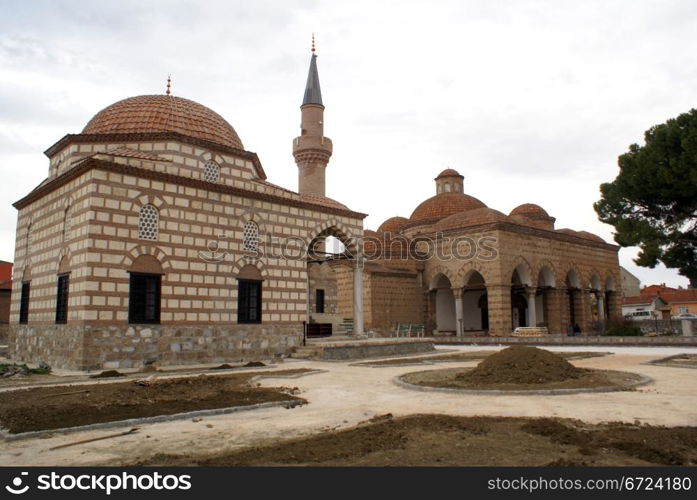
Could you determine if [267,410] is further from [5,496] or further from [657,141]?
[657,141]

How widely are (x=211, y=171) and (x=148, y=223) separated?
2969 millimetres

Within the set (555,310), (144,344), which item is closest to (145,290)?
(144,344)

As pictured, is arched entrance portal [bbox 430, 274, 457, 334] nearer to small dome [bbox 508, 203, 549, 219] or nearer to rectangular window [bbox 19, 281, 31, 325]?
small dome [bbox 508, 203, 549, 219]

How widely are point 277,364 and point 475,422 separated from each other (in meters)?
10.2

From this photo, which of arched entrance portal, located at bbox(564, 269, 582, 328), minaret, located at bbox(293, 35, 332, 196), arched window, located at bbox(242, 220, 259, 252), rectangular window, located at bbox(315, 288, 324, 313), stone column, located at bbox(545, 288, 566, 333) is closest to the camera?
arched window, located at bbox(242, 220, 259, 252)

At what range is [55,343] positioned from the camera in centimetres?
1467

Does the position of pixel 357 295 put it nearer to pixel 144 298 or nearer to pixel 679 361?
pixel 144 298

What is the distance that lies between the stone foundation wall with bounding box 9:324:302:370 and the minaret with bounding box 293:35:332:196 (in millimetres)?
13128

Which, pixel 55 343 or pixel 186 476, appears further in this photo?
pixel 55 343

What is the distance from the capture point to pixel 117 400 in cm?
827

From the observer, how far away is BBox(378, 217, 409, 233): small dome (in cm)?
3870

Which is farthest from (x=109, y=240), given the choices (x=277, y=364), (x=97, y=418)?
(x=97, y=418)

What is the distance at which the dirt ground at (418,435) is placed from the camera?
470cm

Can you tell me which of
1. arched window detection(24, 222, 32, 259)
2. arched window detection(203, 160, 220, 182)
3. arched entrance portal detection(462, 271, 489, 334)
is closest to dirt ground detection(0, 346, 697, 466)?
arched window detection(203, 160, 220, 182)
